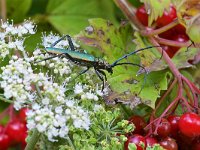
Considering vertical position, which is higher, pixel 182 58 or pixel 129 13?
pixel 129 13

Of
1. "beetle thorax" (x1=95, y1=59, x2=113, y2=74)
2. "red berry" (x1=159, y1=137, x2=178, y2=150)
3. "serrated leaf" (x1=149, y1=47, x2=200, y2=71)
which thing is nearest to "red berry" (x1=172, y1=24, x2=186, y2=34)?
"serrated leaf" (x1=149, y1=47, x2=200, y2=71)

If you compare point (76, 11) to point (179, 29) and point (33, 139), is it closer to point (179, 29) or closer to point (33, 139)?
point (179, 29)

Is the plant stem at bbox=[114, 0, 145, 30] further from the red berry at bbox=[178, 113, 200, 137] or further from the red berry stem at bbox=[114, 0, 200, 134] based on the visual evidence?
the red berry at bbox=[178, 113, 200, 137]

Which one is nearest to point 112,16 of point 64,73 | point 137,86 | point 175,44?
point 175,44

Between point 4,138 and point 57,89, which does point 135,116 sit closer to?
point 57,89

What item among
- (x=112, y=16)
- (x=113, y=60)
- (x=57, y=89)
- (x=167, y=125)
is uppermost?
(x=112, y=16)

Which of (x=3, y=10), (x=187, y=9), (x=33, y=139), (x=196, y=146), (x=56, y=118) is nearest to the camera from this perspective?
(x=56, y=118)

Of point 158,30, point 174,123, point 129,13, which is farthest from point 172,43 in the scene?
point 174,123

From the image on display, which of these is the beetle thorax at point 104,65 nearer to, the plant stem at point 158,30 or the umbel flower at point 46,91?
the umbel flower at point 46,91
